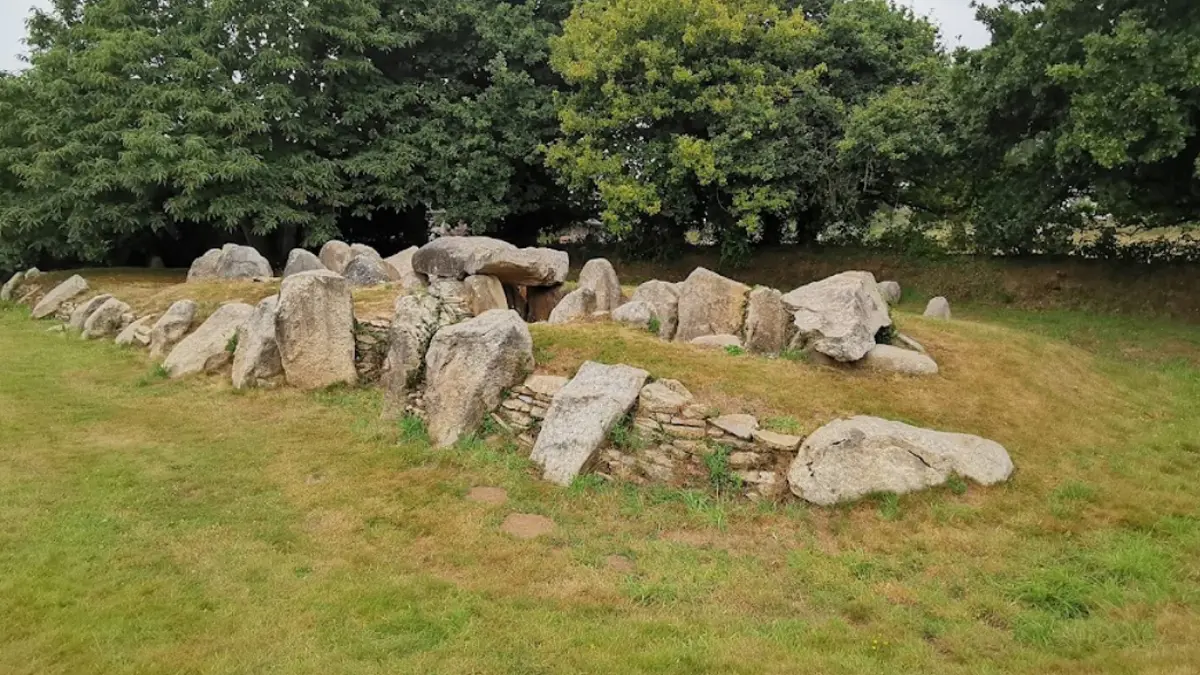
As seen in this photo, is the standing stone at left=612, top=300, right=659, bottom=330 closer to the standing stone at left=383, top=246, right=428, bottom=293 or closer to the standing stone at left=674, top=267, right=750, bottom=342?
the standing stone at left=674, top=267, right=750, bottom=342

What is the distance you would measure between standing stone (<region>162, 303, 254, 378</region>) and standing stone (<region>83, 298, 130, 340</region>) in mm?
3599

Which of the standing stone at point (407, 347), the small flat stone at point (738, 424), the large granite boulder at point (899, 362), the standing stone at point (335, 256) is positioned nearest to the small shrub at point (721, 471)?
the small flat stone at point (738, 424)

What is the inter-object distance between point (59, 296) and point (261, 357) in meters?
11.6

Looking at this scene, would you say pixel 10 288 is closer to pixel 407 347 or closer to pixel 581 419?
pixel 407 347

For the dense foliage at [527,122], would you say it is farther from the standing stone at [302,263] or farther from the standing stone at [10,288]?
the standing stone at [302,263]

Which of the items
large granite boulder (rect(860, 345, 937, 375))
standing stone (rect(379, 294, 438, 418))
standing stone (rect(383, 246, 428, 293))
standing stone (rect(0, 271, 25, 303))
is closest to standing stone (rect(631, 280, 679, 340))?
large granite boulder (rect(860, 345, 937, 375))

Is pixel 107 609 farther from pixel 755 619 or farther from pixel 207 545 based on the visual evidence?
pixel 755 619

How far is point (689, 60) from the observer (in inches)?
813

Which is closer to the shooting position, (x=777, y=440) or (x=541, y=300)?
(x=777, y=440)

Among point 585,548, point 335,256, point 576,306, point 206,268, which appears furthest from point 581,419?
point 206,268

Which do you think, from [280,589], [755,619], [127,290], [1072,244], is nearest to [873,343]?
[755,619]

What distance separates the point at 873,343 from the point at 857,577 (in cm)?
490

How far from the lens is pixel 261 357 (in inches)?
461

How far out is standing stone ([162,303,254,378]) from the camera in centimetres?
1266
